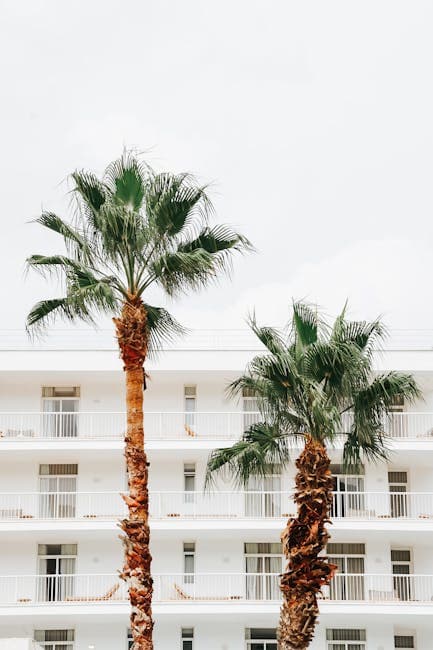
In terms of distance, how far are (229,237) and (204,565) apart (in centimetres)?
1647

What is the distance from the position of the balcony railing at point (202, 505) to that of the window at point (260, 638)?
3.63 m

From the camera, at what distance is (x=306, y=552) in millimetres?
24500

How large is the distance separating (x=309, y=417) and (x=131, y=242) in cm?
513

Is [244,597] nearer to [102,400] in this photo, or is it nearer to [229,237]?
[102,400]

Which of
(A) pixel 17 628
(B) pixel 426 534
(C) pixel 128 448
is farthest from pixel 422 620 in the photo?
(C) pixel 128 448

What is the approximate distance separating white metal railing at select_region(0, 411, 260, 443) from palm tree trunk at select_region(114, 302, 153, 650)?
14.6m

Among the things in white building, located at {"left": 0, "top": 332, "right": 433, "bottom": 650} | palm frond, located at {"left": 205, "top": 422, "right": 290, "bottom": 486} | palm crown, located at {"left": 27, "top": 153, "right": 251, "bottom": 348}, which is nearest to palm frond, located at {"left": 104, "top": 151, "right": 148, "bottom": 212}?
palm crown, located at {"left": 27, "top": 153, "right": 251, "bottom": 348}

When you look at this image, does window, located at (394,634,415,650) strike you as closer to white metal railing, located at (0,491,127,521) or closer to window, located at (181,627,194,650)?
window, located at (181,627,194,650)

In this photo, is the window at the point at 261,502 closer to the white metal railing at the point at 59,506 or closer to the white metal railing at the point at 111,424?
the white metal railing at the point at 111,424

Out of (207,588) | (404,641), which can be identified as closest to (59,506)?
(207,588)

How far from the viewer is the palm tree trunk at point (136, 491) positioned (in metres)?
23.8

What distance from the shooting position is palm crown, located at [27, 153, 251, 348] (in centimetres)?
2448

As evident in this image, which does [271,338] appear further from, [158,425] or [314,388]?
[158,425]

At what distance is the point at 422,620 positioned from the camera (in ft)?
123
